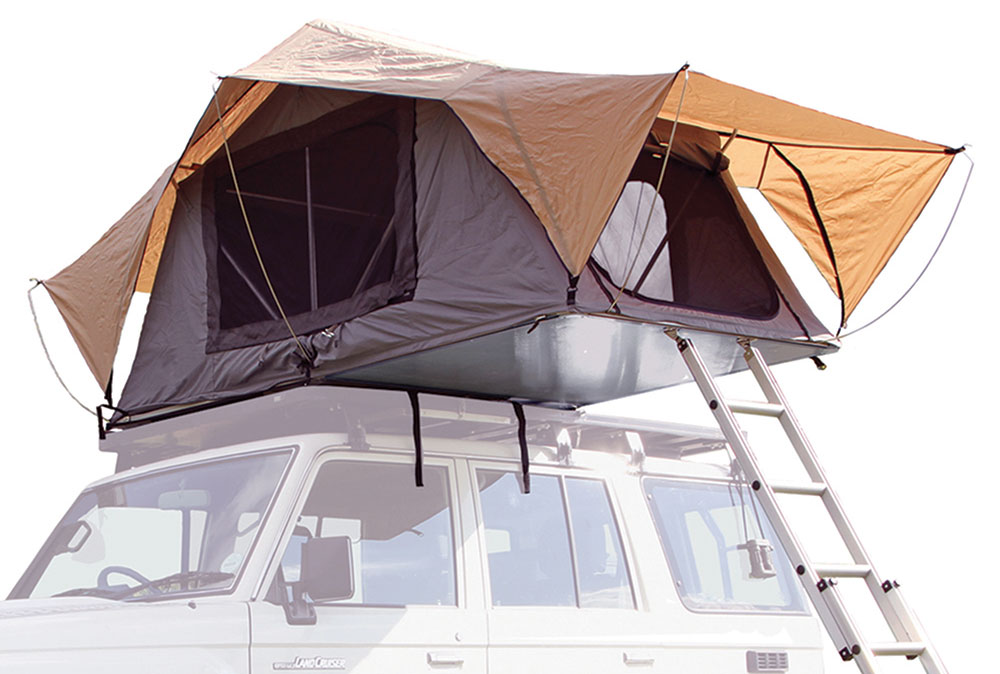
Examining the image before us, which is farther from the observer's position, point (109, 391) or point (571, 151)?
point (109, 391)

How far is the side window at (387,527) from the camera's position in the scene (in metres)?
5.22

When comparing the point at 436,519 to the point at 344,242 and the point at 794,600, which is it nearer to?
the point at 344,242

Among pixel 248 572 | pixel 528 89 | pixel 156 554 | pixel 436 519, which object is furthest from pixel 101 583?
pixel 528 89

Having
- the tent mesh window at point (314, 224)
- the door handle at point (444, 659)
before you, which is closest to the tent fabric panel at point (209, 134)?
the tent mesh window at point (314, 224)

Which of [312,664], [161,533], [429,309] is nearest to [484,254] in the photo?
[429,309]

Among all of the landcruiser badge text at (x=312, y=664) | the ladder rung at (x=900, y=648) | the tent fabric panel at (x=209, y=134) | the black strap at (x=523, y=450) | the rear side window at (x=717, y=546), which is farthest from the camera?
the rear side window at (x=717, y=546)

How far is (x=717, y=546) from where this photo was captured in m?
6.66

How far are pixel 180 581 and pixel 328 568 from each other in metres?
0.81

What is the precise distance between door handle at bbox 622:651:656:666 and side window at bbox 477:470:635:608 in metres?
0.26

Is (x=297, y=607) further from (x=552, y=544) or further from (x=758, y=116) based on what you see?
(x=758, y=116)

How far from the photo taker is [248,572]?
4.91 m

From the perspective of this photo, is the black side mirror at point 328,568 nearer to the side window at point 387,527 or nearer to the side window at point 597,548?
the side window at point 387,527

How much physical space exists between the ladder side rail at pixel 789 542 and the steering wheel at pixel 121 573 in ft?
8.57

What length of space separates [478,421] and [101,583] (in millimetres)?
1908
